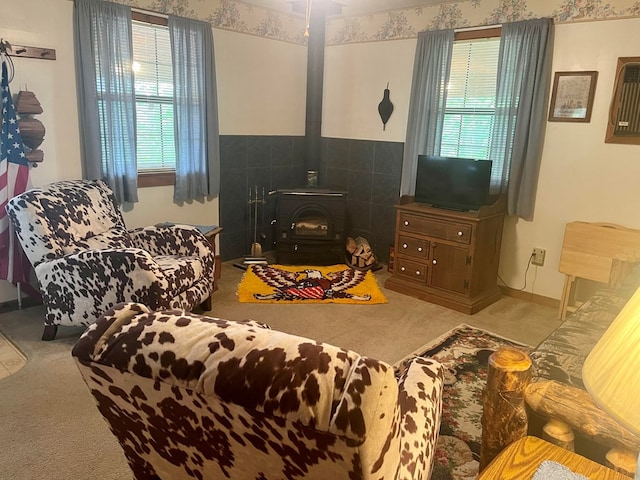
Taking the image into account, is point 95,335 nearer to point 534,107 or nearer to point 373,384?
point 373,384

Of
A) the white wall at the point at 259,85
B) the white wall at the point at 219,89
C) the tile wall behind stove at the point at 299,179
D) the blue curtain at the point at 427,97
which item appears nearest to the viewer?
the white wall at the point at 219,89

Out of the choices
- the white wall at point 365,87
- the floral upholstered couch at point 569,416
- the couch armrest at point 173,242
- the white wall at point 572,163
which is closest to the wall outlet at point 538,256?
the white wall at point 572,163

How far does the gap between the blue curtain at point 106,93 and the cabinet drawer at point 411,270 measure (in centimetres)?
234

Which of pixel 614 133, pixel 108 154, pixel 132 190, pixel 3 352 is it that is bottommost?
pixel 3 352

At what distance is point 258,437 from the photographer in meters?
0.98

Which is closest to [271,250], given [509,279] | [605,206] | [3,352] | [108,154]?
[108,154]

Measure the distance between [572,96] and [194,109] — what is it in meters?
3.09

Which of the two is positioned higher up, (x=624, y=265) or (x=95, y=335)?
(x=95, y=335)

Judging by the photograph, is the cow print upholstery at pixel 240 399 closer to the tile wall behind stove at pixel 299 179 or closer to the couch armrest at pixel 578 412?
the couch armrest at pixel 578 412

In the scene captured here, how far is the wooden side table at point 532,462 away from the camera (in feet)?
4.06

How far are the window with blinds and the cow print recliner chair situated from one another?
8.17 ft

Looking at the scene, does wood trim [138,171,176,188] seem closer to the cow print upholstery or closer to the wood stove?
the wood stove

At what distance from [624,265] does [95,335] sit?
3151 mm

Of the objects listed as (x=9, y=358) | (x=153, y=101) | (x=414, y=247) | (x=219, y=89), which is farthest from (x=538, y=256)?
(x=9, y=358)
